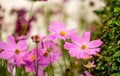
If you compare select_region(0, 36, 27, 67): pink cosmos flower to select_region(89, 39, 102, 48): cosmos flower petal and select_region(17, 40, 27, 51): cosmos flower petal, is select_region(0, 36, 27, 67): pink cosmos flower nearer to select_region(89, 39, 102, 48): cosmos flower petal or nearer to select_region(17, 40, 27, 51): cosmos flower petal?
select_region(17, 40, 27, 51): cosmos flower petal

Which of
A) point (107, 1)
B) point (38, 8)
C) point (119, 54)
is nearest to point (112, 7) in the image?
point (107, 1)

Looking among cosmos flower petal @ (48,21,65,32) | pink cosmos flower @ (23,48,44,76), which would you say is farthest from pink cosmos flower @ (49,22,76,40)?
pink cosmos flower @ (23,48,44,76)

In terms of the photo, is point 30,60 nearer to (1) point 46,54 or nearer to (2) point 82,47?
(1) point 46,54

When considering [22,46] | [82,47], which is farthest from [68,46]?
[22,46]

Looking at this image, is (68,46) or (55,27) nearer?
(68,46)

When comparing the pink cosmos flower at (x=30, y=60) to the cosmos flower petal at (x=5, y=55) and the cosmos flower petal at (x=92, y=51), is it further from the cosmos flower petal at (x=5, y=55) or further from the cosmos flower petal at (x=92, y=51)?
the cosmos flower petal at (x=92, y=51)
